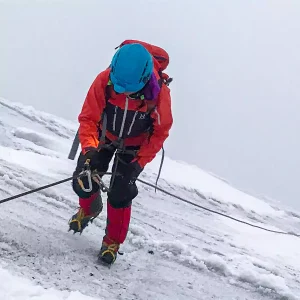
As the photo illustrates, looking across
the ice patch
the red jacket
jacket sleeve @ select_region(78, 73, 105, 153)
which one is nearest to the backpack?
the red jacket

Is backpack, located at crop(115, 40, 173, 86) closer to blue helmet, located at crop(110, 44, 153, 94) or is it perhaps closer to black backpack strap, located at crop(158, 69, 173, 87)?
black backpack strap, located at crop(158, 69, 173, 87)

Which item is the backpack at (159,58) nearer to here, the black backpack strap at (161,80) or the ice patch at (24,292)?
the black backpack strap at (161,80)

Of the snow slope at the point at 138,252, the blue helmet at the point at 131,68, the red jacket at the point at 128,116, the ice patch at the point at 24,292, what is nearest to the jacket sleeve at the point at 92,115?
the red jacket at the point at 128,116

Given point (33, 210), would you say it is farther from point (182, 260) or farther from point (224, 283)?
point (224, 283)

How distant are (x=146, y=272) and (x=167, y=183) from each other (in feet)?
19.7

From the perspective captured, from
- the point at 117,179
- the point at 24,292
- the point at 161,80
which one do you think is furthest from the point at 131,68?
the point at 24,292

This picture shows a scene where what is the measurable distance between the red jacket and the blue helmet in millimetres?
230

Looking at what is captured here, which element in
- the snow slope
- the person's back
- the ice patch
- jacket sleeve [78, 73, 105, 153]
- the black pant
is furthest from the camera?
the black pant

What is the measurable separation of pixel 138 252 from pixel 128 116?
5.06 feet

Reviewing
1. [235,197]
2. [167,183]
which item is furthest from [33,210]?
[235,197]

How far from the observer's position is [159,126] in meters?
4.14

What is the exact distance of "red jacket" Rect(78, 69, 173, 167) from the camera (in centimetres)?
407

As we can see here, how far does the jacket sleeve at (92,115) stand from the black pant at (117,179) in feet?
0.51

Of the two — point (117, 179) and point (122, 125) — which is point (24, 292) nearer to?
point (117, 179)
